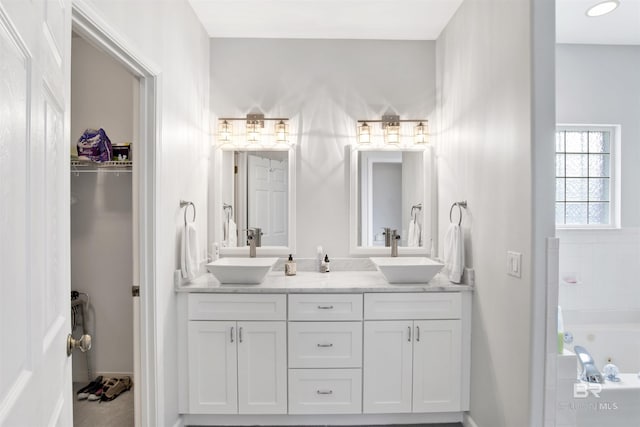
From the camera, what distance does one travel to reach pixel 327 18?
2.86m

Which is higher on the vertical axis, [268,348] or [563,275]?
[563,275]

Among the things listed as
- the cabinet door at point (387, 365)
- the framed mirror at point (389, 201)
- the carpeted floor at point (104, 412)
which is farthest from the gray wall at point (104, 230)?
the cabinet door at point (387, 365)

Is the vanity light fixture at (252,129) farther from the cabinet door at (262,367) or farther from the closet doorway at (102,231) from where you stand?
the cabinet door at (262,367)

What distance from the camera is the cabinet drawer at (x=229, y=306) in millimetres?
2512

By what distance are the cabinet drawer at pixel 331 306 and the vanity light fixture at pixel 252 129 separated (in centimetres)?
128

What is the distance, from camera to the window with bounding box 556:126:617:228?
3076 mm

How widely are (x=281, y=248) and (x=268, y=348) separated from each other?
875mm

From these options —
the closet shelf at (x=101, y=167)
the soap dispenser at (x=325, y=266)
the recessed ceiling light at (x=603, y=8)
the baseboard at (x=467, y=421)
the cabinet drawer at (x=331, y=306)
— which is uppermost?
the recessed ceiling light at (x=603, y=8)

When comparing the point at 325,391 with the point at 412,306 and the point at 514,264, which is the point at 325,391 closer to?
the point at 412,306

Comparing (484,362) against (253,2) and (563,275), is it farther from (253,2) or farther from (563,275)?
(253,2)

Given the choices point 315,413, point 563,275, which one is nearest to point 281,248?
point 315,413

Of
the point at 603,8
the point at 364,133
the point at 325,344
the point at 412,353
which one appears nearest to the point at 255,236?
the point at 325,344

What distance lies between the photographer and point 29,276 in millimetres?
791

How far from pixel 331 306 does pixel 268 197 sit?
1.06 metres
